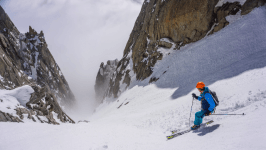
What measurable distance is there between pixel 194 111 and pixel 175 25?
74.2 ft

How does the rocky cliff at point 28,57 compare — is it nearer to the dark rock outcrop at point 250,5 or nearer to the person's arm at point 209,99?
the person's arm at point 209,99

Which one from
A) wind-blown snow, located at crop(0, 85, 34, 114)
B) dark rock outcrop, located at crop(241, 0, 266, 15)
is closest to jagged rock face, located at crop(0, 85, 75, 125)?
wind-blown snow, located at crop(0, 85, 34, 114)

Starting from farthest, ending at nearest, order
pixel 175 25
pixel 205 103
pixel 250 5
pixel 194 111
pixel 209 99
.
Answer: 1. pixel 175 25
2. pixel 250 5
3. pixel 194 111
4. pixel 205 103
5. pixel 209 99

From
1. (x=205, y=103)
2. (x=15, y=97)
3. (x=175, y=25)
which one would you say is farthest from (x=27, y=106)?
(x=175, y=25)

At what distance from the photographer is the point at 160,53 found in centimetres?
2883

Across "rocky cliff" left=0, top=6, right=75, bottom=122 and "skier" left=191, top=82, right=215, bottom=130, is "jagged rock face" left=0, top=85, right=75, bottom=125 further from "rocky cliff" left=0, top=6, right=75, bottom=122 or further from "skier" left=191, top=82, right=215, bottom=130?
"rocky cliff" left=0, top=6, right=75, bottom=122

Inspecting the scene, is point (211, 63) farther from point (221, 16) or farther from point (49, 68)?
point (49, 68)

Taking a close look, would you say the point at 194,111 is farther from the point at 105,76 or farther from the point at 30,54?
the point at 105,76

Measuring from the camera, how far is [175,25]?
2678cm

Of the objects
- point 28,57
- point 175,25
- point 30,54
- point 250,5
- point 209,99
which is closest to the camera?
point 209,99

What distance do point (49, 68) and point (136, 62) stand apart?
5063cm

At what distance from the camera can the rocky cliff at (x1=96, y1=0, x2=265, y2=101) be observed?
2103cm

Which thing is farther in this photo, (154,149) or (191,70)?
(191,70)

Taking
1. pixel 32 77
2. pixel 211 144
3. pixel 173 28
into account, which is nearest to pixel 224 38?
pixel 173 28
